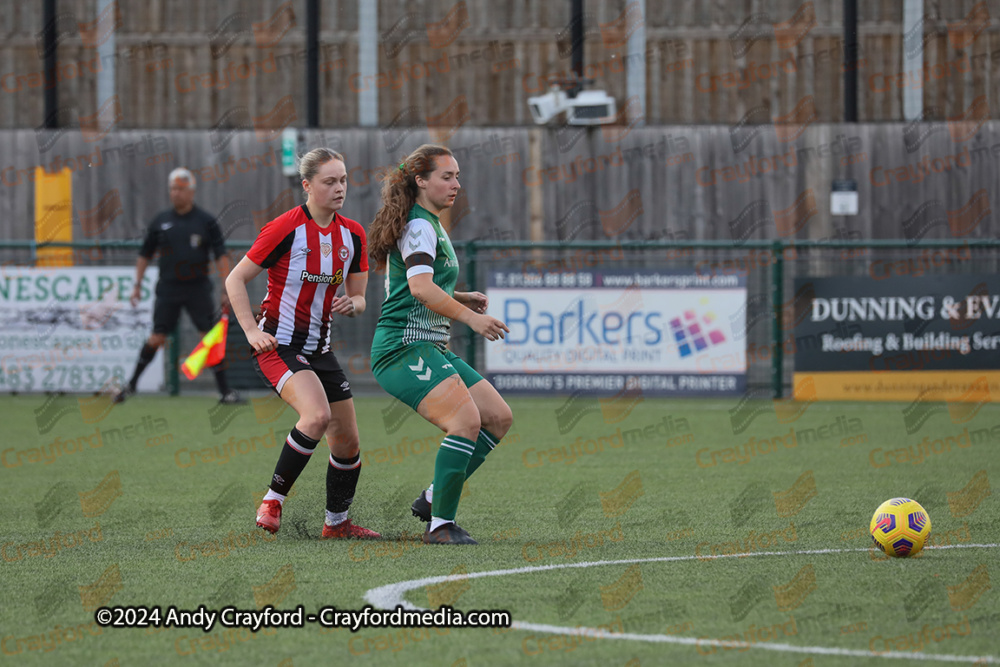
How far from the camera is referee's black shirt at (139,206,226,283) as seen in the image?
45.3ft

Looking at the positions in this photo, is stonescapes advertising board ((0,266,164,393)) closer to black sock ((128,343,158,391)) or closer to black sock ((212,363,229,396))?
black sock ((128,343,158,391))

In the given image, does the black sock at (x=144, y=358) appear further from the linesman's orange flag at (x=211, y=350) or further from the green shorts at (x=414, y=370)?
the green shorts at (x=414, y=370)

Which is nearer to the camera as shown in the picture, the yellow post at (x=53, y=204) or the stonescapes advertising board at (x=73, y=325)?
the stonescapes advertising board at (x=73, y=325)

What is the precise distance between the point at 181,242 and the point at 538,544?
8.43 metres

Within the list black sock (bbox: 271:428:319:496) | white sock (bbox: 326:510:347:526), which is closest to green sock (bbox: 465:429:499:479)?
white sock (bbox: 326:510:347:526)

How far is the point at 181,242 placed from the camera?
13828mm

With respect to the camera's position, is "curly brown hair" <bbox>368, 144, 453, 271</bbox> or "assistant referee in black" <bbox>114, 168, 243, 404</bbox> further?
"assistant referee in black" <bbox>114, 168, 243, 404</bbox>

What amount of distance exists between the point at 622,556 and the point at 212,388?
419 inches

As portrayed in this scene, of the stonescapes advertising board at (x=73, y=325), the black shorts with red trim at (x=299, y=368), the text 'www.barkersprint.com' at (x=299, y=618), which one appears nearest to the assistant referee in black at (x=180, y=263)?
the stonescapes advertising board at (x=73, y=325)

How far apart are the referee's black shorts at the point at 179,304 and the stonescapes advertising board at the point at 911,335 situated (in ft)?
20.5

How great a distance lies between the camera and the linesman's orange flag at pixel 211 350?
46.2 feet

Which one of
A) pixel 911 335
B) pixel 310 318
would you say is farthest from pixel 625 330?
pixel 310 318

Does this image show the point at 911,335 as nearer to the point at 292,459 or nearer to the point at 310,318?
the point at 310,318

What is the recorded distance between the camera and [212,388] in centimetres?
1591
